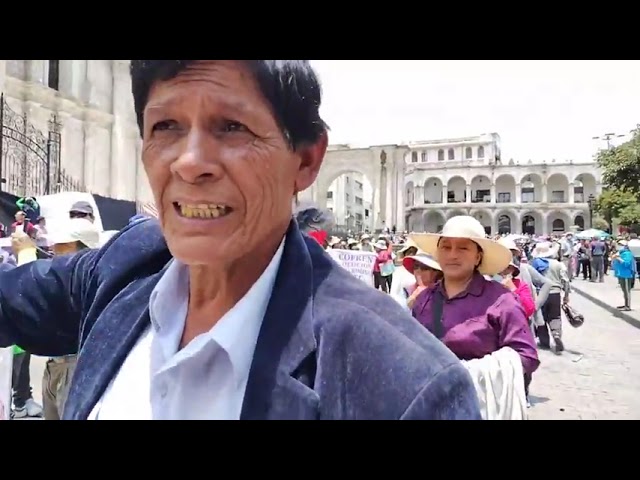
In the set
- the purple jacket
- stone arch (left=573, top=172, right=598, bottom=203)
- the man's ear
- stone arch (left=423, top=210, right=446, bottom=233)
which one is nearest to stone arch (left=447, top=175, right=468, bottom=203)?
stone arch (left=423, top=210, right=446, bottom=233)

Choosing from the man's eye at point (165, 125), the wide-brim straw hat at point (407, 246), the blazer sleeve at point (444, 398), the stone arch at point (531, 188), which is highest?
the stone arch at point (531, 188)

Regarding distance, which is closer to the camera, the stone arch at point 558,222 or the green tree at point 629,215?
the stone arch at point 558,222

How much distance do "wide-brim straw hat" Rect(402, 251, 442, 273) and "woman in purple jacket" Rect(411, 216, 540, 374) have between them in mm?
124

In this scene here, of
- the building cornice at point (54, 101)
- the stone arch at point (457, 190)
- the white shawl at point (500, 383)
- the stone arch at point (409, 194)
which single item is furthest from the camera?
the stone arch at point (457, 190)

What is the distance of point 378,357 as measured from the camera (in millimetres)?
1165

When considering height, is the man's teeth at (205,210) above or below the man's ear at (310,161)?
below

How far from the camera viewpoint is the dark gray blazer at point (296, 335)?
44.9 inches

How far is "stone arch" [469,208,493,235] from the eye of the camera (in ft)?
8.84

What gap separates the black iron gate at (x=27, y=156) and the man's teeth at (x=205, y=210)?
1243 millimetres

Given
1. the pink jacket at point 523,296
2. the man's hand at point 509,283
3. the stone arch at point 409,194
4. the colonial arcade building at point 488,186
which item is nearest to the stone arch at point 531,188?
the colonial arcade building at point 488,186

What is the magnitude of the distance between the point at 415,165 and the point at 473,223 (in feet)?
1.16

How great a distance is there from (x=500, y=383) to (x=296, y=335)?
107 cm

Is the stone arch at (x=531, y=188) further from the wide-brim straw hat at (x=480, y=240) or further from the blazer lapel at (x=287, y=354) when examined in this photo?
the blazer lapel at (x=287, y=354)
